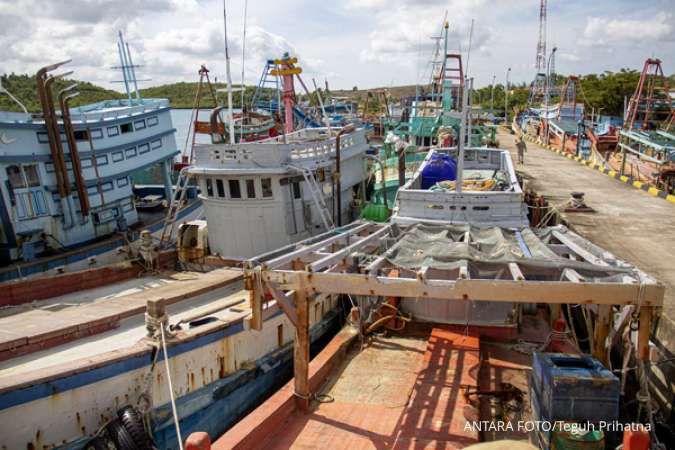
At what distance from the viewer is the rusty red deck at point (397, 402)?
21.6 ft

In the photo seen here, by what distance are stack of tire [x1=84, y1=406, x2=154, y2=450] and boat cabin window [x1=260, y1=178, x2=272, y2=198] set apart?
5.98 meters

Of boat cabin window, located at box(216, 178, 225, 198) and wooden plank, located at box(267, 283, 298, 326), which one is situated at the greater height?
boat cabin window, located at box(216, 178, 225, 198)

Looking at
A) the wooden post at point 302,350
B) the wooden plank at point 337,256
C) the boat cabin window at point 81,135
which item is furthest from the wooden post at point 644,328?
the boat cabin window at point 81,135

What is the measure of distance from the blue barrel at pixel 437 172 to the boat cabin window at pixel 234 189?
18.4ft

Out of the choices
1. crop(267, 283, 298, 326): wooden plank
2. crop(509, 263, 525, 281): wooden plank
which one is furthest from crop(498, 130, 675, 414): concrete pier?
crop(267, 283, 298, 326): wooden plank

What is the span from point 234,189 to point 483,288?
Answer: 7.53m

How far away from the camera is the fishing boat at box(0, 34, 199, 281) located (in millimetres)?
12898

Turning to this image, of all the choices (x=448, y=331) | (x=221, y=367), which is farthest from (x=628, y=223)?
(x=221, y=367)

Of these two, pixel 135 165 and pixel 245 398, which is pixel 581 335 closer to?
pixel 245 398

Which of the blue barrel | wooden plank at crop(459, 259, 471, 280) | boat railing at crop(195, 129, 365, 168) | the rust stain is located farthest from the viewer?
the blue barrel

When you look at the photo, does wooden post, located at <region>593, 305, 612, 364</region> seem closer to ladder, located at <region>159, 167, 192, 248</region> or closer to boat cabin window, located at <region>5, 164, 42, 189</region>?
ladder, located at <region>159, 167, 192, 248</region>

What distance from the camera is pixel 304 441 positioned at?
6.60 m

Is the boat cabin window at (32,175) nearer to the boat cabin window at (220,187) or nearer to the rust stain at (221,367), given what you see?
the boat cabin window at (220,187)

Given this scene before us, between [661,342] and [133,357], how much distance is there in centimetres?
825
